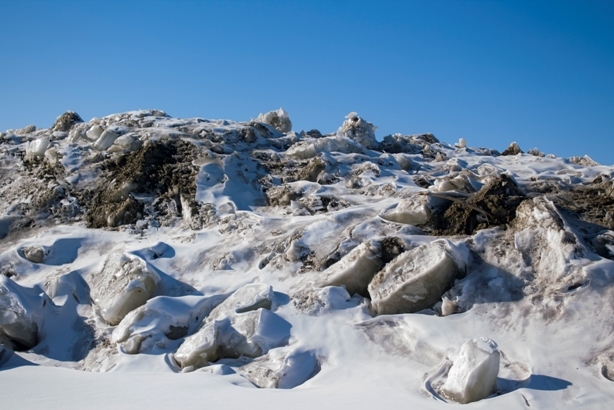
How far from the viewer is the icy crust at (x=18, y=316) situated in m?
5.36

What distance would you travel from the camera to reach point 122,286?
5.97 meters

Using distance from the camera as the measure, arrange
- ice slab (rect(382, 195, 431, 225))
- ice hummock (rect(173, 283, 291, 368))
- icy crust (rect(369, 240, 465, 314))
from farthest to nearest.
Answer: ice slab (rect(382, 195, 431, 225)) → icy crust (rect(369, 240, 465, 314)) → ice hummock (rect(173, 283, 291, 368))

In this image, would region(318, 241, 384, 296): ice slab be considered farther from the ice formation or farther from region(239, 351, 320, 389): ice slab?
the ice formation

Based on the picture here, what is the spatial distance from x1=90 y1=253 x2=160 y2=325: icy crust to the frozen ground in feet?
0.06

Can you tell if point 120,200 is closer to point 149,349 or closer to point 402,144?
point 149,349

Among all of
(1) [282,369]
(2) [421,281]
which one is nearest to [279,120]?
(2) [421,281]

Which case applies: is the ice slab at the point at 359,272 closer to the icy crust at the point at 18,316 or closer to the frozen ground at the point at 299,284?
the frozen ground at the point at 299,284

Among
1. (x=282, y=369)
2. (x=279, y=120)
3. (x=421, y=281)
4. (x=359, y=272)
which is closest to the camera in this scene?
(x=282, y=369)

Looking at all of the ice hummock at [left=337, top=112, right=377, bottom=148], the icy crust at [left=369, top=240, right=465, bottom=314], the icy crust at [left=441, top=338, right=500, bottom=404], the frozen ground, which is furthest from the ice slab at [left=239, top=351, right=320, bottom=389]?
the ice hummock at [left=337, top=112, right=377, bottom=148]

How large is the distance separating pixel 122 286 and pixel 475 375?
3.92m

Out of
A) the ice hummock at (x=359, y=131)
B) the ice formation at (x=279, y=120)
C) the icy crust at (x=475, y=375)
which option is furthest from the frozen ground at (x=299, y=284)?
the ice formation at (x=279, y=120)

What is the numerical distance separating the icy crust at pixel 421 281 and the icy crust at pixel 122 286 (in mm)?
2480

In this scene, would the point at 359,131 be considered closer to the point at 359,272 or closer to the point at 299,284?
the point at 299,284

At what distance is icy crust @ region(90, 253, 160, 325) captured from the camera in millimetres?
5738
